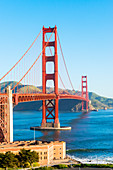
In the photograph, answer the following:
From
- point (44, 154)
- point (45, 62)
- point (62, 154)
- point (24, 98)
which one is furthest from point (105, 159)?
point (45, 62)

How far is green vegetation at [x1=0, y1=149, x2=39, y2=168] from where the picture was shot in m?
47.8

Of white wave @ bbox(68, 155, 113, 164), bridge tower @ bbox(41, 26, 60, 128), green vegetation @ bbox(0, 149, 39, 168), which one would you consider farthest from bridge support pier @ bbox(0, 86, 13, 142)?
bridge tower @ bbox(41, 26, 60, 128)

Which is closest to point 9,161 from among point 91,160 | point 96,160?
point 91,160

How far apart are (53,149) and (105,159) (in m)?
9.10

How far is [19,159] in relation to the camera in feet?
164

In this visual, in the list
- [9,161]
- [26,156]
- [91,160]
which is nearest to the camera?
[9,161]

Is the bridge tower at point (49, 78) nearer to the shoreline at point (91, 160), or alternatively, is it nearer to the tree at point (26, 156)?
the shoreline at point (91, 160)

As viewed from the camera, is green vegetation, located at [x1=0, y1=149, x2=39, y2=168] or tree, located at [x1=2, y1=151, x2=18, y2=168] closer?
tree, located at [x1=2, y1=151, x2=18, y2=168]

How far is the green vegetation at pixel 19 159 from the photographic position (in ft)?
157

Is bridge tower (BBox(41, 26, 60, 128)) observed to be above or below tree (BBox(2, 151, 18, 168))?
above

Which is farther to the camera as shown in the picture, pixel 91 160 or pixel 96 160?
pixel 91 160

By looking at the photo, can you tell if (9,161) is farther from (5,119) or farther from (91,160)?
(91,160)

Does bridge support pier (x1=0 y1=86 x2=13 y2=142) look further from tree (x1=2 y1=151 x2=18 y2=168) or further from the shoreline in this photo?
the shoreline

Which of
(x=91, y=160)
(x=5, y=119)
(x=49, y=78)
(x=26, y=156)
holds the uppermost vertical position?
(x=49, y=78)
